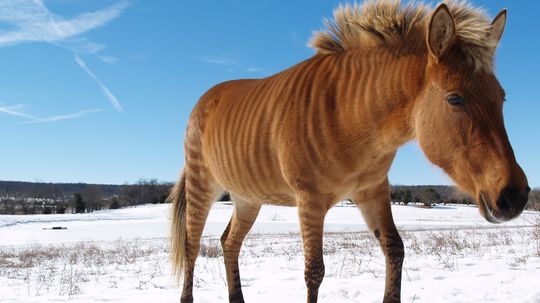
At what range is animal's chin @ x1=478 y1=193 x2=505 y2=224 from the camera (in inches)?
96.4

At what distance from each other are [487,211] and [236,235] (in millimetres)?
3057

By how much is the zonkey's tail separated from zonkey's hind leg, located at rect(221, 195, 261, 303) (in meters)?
0.54

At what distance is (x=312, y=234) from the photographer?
130 inches

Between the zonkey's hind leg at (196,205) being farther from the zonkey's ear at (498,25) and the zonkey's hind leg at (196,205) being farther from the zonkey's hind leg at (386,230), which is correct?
the zonkey's ear at (498,25)

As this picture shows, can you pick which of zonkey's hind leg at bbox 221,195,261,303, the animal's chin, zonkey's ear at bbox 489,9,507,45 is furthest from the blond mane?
zonkey's hind leg at bbox 221,195,261,303

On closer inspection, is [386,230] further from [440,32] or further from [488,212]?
[440,32]

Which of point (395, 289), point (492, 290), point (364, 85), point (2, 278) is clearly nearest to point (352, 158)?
point (364, 85)

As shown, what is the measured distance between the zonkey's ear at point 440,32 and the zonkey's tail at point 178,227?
365 centimetres

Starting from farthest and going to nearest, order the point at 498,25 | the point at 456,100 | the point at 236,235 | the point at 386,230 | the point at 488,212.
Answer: the point at 236,235, the point at 386,230, the point at 498,25, the point at 456,100, the point at 488,212

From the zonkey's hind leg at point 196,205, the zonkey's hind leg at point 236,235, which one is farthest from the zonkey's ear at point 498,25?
the zonkey's hind leg at point 196,205

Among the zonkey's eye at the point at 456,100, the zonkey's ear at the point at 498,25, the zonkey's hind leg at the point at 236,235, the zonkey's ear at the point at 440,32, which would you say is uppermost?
the zonkey's ear at the point at 498,25

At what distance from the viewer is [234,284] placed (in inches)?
190

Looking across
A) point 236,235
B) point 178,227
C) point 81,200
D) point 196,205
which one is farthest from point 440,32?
point 81,200

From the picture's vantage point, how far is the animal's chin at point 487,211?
2449 millimetres
